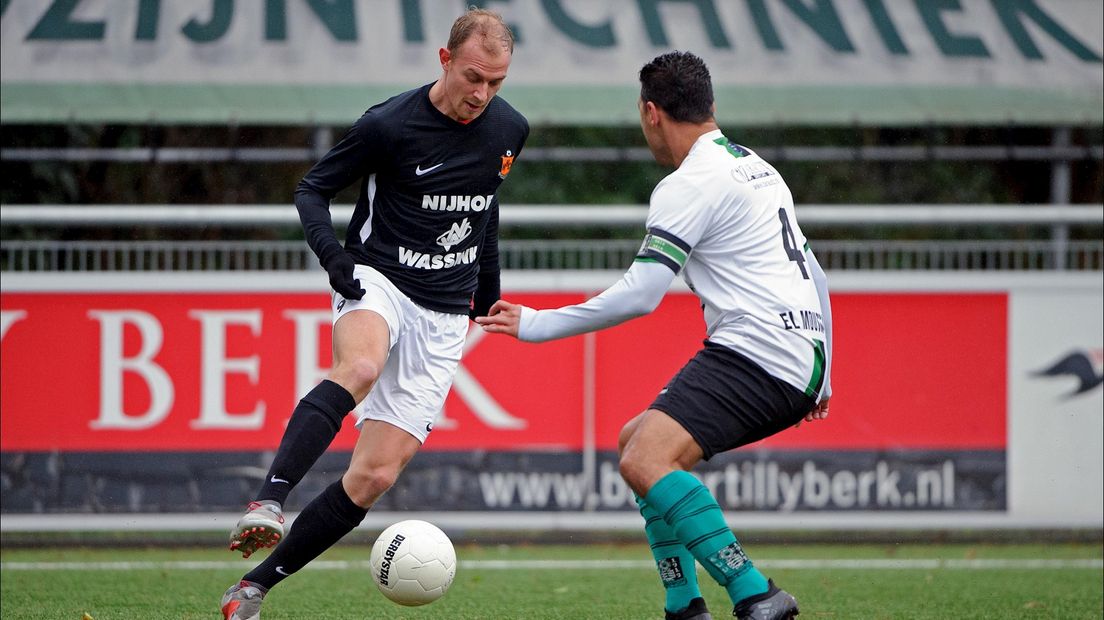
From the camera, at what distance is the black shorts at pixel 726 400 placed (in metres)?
4.31

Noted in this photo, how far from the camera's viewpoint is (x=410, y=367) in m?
5.11

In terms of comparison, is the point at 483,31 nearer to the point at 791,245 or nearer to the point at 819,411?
the point at 791,245

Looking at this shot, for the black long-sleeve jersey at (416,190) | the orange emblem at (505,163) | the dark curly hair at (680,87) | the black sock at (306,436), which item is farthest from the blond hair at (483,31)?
the black sock at (306,436)

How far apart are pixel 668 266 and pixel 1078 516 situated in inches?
199

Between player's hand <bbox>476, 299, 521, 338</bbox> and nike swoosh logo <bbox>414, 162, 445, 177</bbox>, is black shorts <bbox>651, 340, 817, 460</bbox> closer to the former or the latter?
player's hand <bbox>476, 299, 521, 338</bbox>

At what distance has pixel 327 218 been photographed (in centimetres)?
488

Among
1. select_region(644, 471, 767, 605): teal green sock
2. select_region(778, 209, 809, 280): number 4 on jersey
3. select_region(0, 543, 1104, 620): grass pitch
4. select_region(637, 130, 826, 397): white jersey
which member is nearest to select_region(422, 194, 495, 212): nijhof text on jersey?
select_region(637, 130, 826, 397): white jersey

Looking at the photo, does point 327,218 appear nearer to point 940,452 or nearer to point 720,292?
point 720,292

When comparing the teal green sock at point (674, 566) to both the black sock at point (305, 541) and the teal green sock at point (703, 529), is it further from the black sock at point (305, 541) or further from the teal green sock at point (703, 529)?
the black sock at point (305, 541)

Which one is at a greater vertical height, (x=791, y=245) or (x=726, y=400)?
(x=791, y=245)

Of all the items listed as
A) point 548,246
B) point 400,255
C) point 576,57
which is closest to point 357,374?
point 400,255

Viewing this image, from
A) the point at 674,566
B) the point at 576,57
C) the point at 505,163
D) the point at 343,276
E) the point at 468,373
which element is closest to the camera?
the point at 674,566

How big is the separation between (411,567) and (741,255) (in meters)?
1.64

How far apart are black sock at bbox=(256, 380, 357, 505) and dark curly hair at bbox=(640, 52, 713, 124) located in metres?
1.45
